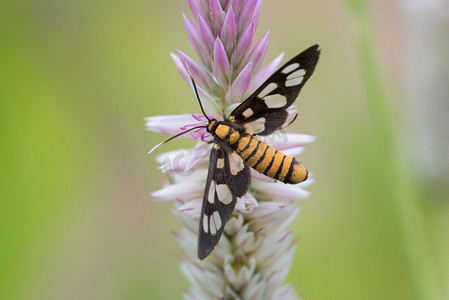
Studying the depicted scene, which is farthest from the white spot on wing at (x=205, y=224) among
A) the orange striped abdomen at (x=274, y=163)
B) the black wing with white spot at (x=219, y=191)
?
the orange striped abdomen at (x=274, y=163)

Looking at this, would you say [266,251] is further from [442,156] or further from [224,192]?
[442,156]

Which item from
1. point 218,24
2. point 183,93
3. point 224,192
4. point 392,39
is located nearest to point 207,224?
point 224,192

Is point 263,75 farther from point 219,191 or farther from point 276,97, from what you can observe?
point 219,191

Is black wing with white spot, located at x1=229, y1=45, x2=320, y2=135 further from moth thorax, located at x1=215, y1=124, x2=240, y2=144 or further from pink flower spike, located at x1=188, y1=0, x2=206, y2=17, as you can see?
pink flower spike, located at x1=188, y1=0, x2=206, y2=17

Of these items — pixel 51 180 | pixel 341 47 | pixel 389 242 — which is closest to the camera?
pixel 389 242

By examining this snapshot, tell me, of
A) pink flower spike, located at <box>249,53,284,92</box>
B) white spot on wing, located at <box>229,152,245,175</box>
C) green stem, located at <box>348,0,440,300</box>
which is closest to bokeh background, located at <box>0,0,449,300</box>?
green stem, located at <box>348,0,440,300</box>

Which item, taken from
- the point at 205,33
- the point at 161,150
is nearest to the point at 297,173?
the point at 205,33
